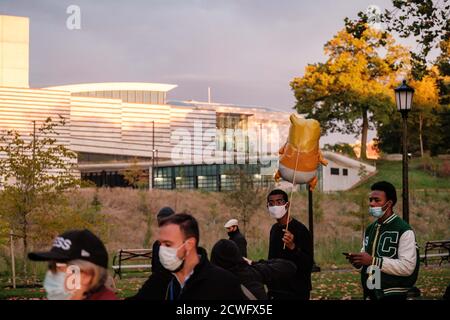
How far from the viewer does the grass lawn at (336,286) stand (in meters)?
19.2

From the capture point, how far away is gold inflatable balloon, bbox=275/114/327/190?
10648mm

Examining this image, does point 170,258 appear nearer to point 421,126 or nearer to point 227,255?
point 227,255

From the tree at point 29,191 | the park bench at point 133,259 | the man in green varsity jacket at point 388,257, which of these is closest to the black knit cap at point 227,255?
the man in green varsity jacket at point 388,257

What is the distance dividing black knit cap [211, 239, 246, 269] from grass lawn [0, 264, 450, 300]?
9.66 metres

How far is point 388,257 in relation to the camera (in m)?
8.24

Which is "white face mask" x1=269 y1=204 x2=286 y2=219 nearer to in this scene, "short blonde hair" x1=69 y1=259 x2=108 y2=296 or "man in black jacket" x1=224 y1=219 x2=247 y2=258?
"man in black jacket" x1=224 y1=219 x2=247 y2=258

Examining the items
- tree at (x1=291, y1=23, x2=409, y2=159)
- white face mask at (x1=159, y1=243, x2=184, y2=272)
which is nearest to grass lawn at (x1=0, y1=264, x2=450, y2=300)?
→ white face mask at (x1=159, y1=243, x2=184, y2=272)

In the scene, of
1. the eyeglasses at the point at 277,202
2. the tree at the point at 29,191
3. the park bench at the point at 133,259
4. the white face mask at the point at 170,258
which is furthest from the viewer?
the park bench at the point at 133,259

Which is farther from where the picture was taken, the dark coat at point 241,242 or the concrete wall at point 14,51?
the concrete wall at point 14,51

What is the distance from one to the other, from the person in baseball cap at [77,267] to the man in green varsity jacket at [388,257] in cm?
370

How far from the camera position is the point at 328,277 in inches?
971

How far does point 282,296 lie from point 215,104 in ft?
376

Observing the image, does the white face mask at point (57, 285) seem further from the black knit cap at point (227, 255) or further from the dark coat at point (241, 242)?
the dark coat at point (241, 242)
